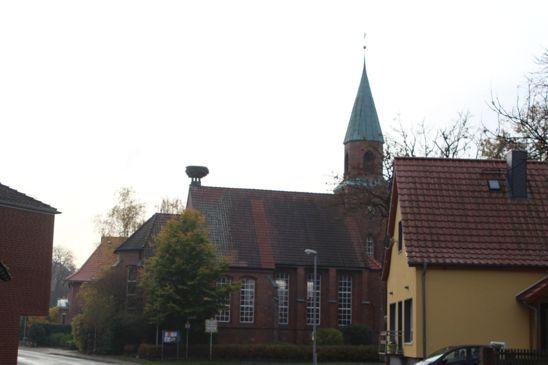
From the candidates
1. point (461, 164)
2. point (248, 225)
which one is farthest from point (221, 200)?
point (461, 164)

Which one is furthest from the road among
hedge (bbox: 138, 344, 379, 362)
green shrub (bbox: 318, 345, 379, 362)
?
green shrub (bbox: 318, 345, 379, 362)

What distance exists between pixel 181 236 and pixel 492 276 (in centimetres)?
2611

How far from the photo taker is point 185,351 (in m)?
50.5

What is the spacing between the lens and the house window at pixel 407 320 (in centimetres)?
2805

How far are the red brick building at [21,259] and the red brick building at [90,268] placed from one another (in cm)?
3845

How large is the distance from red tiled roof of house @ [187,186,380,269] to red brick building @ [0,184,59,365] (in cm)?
2159

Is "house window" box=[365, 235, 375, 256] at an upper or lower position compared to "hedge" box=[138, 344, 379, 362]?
upper

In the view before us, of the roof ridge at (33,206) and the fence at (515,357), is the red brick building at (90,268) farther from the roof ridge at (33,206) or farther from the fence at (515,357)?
the fence at (515,357)

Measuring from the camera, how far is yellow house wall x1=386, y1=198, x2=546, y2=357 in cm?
2650

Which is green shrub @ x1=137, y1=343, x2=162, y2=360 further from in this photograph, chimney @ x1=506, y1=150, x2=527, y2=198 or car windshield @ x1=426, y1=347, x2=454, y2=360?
car windshield @ x1=426, y1=347, x2=454, y2=360

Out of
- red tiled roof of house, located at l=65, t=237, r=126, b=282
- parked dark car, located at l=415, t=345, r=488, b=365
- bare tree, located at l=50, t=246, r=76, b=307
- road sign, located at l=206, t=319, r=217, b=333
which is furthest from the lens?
bare tree, located at l=50, t=246, r=76, b=307

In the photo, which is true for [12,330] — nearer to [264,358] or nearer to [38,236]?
[38,236]

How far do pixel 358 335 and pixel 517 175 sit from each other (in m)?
30.2

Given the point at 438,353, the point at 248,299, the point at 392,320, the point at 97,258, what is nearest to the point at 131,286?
the point at 248,299
